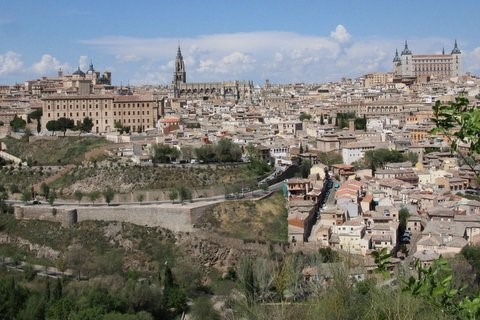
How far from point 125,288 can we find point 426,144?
68.0 ft

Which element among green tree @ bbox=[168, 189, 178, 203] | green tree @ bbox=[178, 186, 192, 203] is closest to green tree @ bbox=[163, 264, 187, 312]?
green tree @ bbox=[178, 186, 192, 203]

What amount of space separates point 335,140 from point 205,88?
37124mm

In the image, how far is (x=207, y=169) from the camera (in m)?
27.1

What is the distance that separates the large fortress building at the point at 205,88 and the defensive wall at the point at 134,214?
139 feet

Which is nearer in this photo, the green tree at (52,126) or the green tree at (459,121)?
the green tree at (459,121)

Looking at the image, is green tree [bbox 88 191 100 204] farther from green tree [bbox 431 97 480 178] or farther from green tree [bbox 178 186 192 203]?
green tree [bbox 431 97 480 178]

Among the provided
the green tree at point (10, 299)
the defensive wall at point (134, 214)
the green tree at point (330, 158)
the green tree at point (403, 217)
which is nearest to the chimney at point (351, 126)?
the green tree at point (330, 158)

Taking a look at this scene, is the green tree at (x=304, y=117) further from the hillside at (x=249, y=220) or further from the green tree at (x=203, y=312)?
the green tree at (x=203, y=312)

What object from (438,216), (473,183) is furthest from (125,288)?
(473,183)

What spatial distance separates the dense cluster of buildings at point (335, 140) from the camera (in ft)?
70.2

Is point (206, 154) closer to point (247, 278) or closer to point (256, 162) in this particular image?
point (256, 162)

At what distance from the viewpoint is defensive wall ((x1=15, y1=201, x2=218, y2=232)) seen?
22.8 m

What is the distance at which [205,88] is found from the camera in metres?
69.4

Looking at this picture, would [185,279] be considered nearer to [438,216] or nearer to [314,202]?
[314,202]
